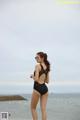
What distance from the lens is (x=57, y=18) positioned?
7.72 meters

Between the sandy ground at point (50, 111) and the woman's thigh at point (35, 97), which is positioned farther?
the sandy ground at point (50, 111)

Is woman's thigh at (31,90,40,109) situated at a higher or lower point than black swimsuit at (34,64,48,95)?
lower

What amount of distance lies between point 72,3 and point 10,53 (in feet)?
5.02

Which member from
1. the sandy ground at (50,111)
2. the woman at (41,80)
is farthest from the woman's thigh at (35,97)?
the sandy ground at (50,111)

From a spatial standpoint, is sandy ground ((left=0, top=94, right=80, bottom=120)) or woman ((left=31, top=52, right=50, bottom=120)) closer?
woman ((left=31, top=52, right=50, bottom=120))

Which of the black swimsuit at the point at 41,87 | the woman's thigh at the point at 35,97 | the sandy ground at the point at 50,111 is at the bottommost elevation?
the sandy ground at the point at 50,111

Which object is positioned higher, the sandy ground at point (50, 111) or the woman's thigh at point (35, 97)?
the woman's thigh at point (35, 97)

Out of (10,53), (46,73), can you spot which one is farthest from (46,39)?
(46,73)

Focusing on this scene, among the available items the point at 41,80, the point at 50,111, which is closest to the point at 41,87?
the point at 41,80

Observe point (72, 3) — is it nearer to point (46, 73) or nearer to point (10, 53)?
point (10, 53)

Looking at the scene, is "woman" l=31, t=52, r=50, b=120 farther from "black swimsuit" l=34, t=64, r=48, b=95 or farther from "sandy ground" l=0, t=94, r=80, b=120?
"sandy ground" l=0, t=94, r=80, b=120

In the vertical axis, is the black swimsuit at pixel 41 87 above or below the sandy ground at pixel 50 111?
above

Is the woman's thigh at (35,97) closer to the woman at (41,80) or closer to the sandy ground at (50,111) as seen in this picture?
the woman at (41,80)

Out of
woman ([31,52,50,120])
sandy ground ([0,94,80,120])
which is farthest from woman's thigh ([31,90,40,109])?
sandy ground ([0,94,80,120])
